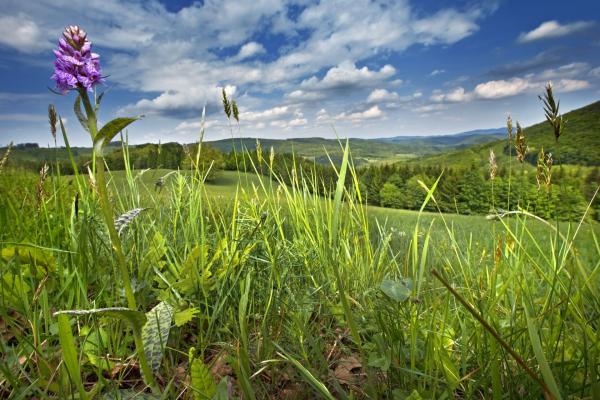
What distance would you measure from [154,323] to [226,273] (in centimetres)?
46

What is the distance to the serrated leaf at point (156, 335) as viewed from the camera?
1464 mm

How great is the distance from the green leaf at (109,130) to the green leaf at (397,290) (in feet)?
3.64

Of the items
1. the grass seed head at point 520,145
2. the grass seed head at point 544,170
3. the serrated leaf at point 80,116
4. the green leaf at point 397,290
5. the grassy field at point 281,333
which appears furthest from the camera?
the grass seed head at point 520,145

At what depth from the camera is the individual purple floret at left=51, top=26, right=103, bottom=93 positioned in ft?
3.74

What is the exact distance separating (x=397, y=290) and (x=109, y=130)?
1.21 metres

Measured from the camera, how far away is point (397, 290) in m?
1.48

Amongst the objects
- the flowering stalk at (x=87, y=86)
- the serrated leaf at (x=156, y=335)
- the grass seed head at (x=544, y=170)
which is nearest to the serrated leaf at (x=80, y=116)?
the flowering stalk at (x=87, y=86)

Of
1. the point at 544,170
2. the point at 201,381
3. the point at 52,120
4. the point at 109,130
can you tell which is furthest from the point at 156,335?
the point at 544,170

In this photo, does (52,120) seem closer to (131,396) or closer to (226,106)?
(226,106)

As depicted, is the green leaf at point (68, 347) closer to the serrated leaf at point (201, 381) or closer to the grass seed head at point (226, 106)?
the serrated leaf at point (201, 381)

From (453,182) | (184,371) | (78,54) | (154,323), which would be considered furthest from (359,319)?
(453,182)

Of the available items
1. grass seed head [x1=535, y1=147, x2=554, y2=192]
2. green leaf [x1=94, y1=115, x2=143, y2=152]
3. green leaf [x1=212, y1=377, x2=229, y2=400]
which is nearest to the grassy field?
green leaf [x1=212, y1=377, x2=229, y2=400]

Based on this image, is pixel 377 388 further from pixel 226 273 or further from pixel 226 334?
pixel 226 273

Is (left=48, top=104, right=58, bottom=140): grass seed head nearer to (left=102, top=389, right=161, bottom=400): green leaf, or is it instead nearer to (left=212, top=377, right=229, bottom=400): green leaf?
(left=102, top=389, right=161, bottom=400): green leaf
